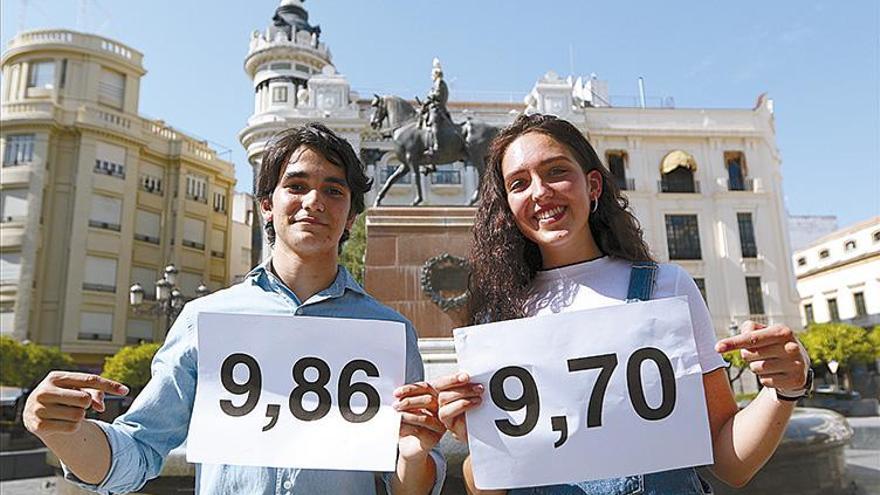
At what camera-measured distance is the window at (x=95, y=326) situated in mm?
30969

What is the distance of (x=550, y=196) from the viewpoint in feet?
6.40

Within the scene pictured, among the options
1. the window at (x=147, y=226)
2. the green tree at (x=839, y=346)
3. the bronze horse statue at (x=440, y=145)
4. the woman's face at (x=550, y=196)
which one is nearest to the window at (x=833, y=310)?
the green tree at (x=839, y=346)

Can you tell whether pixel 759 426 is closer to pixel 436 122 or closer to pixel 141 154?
pixel 436 122

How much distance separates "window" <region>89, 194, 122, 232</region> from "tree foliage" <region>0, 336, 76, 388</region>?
8.95 m

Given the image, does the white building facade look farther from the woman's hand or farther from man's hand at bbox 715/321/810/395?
the woman's hand

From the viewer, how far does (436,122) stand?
10.9 metres

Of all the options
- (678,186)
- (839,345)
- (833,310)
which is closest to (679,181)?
(678,186)

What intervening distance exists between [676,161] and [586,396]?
36.7 meters

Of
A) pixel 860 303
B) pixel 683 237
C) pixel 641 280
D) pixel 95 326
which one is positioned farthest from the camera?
pixel 860 303

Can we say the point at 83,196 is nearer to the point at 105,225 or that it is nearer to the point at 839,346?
the point at 105,225

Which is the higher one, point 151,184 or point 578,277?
point 151,184

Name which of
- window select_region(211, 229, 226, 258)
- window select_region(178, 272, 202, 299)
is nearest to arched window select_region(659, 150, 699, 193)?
window select_region(211, 229, 226, 258)

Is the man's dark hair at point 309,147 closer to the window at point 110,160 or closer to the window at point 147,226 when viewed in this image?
the window at point 110,160

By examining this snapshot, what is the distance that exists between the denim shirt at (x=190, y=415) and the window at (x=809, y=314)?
51747 millimetres
